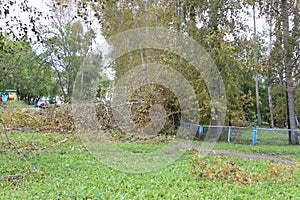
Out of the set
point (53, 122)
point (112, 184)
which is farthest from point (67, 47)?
point (112, 184)

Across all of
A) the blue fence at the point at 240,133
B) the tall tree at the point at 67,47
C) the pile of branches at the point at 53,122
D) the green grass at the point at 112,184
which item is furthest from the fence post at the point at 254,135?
the tall tree at the point at 67,47

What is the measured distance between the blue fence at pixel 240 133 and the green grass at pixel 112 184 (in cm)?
413

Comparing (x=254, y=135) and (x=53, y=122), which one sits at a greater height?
(x=53, y=122)

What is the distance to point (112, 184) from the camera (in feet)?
14.7

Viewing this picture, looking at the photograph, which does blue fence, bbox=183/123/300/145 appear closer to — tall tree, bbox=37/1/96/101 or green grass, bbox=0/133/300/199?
green grass, bbox=0/133/300/199

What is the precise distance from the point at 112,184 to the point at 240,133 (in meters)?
7.09

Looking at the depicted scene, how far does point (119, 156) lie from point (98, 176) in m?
1.85

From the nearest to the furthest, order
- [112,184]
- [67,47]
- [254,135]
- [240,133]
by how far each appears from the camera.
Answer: [112,184], [254,135], [240,133], [67,47]

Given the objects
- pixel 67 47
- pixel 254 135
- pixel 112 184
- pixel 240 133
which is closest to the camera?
pixel 112 184

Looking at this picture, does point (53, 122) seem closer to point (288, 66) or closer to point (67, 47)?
point (288, 66)

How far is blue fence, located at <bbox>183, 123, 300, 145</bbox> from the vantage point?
34.2ft

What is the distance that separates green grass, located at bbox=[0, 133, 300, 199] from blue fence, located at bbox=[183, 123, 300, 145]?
4.13 m

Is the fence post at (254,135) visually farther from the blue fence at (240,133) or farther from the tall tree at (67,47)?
the tall tree at (67,47)

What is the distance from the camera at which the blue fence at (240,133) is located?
1041cm
